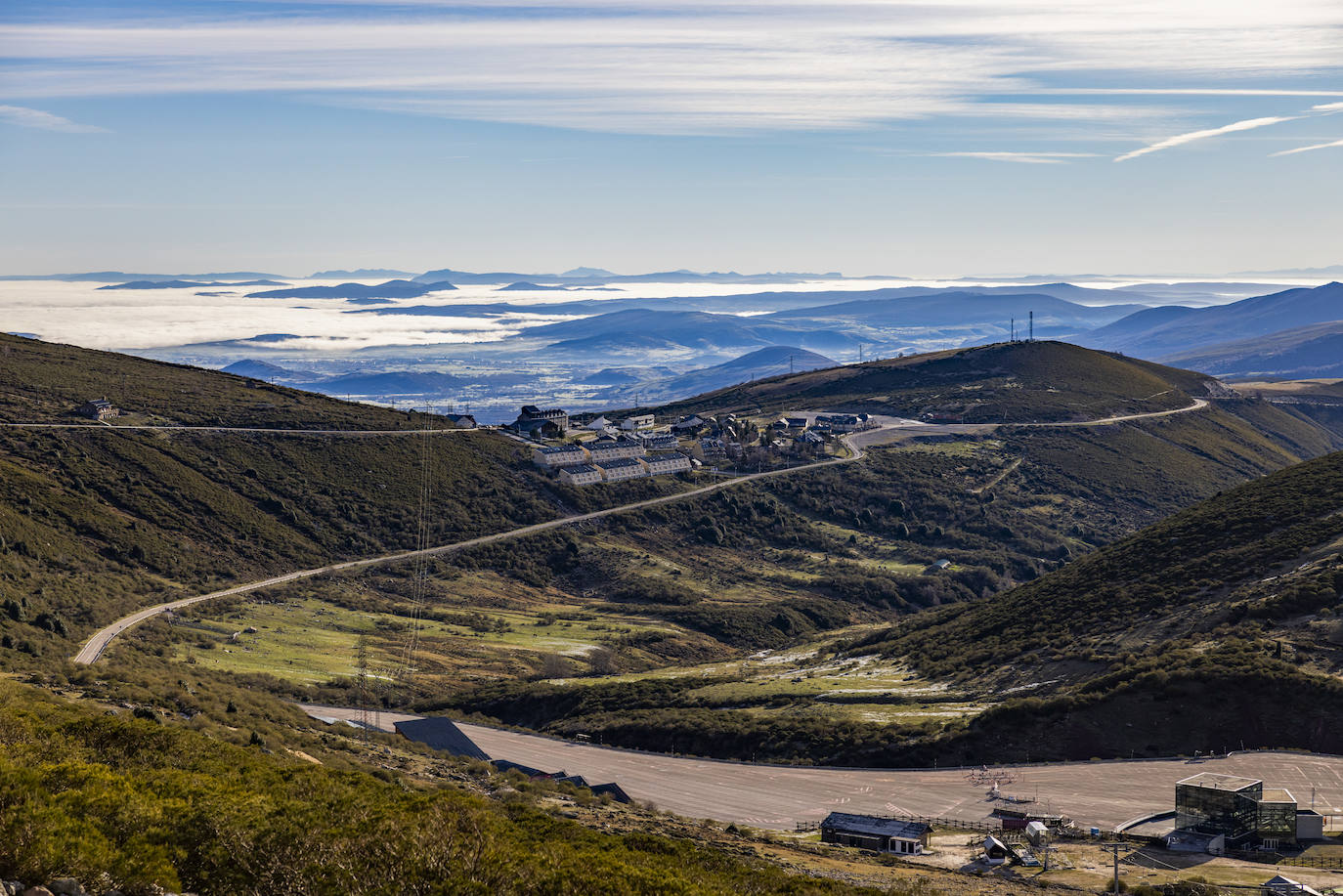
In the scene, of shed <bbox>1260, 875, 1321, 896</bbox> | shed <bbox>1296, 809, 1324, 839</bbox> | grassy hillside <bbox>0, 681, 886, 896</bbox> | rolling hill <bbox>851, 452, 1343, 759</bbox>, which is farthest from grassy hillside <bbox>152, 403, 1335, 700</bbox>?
shed <bbox>1260, 875, 1321, 896</bbox>

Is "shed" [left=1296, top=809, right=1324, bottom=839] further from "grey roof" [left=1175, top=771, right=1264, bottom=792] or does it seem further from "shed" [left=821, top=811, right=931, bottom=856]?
"shed" [left=821, top=811, right=931, bottom=856]

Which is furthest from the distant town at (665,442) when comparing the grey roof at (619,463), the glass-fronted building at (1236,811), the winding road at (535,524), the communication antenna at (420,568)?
the glass-fronted building at (1236,811)

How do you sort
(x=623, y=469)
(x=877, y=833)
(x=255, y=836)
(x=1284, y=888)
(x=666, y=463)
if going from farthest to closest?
(x=666, y=463)
(x=623, y=469)
(x=877, y=833)
(x=1284, y=888)
(x=255, y=836)

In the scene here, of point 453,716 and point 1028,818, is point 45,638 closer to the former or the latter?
point 453,716

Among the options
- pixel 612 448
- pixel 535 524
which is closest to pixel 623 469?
pixel 612 448

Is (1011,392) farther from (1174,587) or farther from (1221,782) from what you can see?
(1221,782)

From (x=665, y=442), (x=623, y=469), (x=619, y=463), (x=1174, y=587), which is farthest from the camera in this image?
(x=665, y=442)
